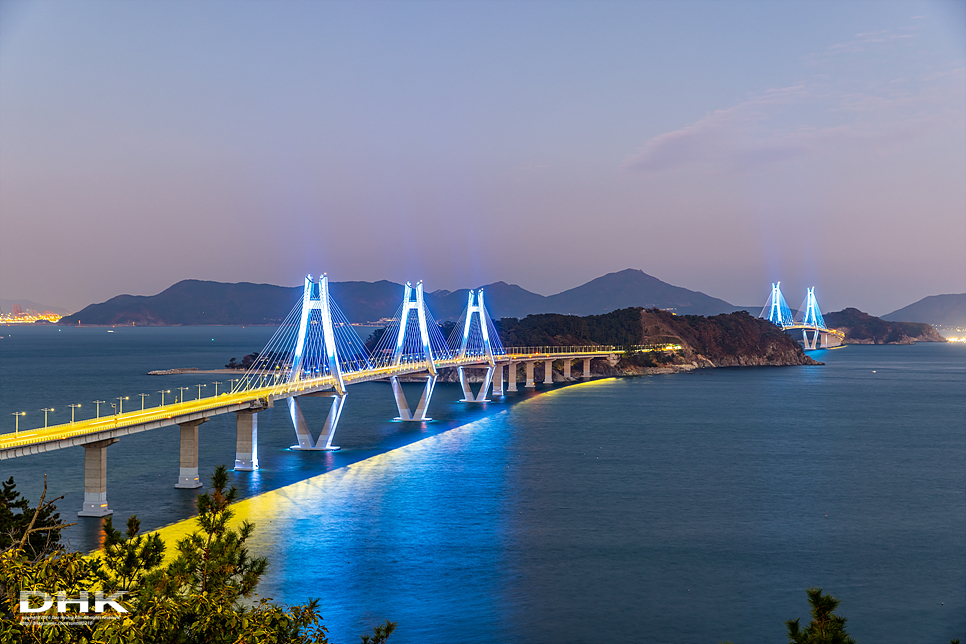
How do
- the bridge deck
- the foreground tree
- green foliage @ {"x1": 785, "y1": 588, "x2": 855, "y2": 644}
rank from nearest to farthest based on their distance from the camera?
the foreground tree
green foliage @ {"x1": 785, "y1": 588, "x2": 855, "y2": 644}
the bridge deck

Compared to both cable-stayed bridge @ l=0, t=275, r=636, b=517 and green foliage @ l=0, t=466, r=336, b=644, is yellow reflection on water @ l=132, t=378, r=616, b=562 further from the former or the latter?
green foliage @ l=0, t=466, r=336, b=644

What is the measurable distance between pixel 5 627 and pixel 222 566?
Result: 2.94 meters

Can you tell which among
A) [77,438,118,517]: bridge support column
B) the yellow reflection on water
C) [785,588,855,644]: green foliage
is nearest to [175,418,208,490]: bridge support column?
the yellow reflection on water

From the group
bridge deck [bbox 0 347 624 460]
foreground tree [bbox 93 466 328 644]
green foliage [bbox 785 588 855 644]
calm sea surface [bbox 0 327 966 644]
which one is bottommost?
calm sea surface [bbox 0 327 966 644]

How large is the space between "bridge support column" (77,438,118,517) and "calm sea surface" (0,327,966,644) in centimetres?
86

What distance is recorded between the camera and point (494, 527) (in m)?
34.1

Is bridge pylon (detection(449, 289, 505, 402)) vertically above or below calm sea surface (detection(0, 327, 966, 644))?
above

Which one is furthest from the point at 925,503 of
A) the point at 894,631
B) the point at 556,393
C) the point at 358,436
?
the point at 556,393

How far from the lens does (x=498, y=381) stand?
341 feet

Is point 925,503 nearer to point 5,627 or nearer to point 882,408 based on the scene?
point 5,627

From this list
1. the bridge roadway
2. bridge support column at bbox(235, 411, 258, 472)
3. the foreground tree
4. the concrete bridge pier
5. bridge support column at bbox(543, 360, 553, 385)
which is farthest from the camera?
bridge support column at bbox(543, 360, 553, 385)

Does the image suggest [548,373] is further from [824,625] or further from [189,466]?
[824,625]

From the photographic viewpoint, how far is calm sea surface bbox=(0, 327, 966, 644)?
24.4m

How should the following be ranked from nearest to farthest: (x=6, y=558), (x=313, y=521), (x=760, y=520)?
1. (x=6, y=558)
2. (x=313, y=521)
3. (x=760, y=520)
